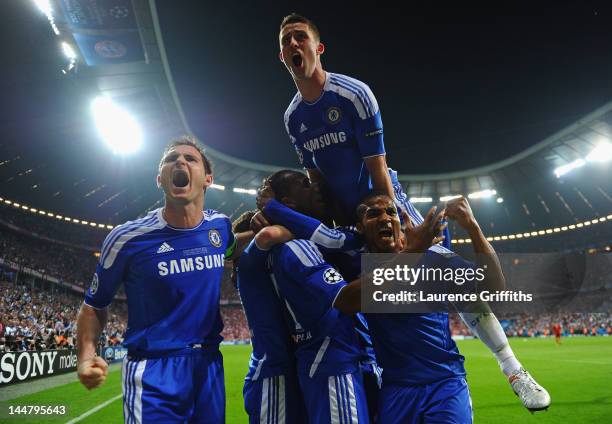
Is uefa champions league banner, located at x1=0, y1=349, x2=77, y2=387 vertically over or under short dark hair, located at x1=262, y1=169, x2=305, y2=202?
under

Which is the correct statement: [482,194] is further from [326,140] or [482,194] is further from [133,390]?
[133,390]

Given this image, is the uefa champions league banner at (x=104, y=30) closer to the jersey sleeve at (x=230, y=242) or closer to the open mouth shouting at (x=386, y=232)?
the jersey sleeve at (x=230, y=242)

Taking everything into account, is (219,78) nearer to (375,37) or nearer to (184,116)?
(184,116)

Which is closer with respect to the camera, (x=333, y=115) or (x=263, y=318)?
(x=263, y=318)

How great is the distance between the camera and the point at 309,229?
285 cm

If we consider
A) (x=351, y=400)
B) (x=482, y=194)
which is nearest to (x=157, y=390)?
(x=351, y=400)

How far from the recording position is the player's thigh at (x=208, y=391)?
2.74 metres

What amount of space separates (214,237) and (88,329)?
967mm

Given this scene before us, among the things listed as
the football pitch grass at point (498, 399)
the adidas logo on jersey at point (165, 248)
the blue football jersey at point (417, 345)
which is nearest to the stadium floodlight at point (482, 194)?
the football pitch grass at point (498, 399)

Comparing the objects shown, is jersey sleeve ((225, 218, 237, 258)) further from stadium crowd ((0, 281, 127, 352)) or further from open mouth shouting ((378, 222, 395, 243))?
stadium crowd ((0, 281, 127, 352))

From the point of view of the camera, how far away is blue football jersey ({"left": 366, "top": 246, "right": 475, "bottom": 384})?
2.72 metres

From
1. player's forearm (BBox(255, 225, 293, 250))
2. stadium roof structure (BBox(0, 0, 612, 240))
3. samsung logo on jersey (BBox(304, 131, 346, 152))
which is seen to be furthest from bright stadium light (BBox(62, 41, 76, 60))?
player's forearm (BBox(255, 225, 293, 250))

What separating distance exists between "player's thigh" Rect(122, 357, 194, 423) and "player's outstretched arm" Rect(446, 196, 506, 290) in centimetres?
183

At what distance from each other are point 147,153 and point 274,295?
3263 centimetres
